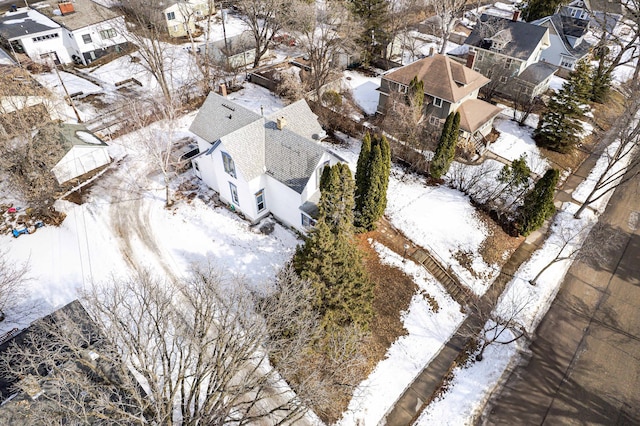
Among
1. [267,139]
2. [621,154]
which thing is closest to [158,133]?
[267,139]

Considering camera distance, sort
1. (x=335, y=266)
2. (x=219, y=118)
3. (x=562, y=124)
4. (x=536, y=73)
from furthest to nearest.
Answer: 1. (x=536, y=73)
2. (x=562, y=124)
3. (x=219, y=118)
4. (x=335, y=266)

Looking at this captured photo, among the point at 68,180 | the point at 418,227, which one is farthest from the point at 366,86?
the point at 68,180

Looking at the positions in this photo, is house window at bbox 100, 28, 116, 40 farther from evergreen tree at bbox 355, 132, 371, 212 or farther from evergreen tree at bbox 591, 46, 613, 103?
evergreen tree at bbox 591, 46, 613, 103

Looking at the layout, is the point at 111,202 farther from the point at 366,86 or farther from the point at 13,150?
the point at 366,86

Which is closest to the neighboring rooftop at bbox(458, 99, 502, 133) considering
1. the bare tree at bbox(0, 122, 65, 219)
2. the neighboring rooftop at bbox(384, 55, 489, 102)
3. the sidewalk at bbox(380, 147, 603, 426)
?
the neighboring rooftop at bbox(384, 55, 489, 102)

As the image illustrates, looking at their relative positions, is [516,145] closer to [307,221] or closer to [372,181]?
[372,181]
